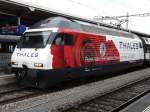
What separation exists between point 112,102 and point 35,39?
192 inches

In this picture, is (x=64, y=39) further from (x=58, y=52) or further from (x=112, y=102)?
(x=112, y=102)

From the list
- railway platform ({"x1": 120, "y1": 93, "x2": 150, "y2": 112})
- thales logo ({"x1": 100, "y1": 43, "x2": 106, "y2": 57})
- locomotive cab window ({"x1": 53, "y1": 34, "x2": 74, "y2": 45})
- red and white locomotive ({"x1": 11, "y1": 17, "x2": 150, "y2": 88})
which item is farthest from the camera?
thales logo ({"x1": 100, "y1": 43, "x2": 106, "y2": 57})

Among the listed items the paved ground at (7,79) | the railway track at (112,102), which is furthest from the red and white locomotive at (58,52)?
the railway track at (112,102)

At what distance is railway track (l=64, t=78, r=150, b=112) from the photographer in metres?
10.0

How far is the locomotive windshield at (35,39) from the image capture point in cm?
1377

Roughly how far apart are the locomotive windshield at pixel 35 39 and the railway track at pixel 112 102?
3633 millimetres

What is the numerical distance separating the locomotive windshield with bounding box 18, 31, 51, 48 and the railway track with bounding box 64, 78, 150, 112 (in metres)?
3.63

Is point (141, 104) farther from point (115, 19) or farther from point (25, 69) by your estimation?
point (115, 19)

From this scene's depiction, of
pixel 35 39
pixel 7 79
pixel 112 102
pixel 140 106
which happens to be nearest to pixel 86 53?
pixel 35 39

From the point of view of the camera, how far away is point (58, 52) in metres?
13.8

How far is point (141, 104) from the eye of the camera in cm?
1092

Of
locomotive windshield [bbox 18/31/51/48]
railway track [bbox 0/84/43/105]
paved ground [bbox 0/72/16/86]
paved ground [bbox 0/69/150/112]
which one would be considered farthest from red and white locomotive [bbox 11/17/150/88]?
paved ground [bbox 0/72/16/86]

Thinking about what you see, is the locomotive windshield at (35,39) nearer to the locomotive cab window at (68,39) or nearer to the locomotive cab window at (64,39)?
the locomotive cab window at (64,39)

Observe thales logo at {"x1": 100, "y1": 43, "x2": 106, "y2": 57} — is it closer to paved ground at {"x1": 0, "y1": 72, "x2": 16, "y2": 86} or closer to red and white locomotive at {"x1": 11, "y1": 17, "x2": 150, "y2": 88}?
red and white locomotive at {"x1": 11, "y1": 17, "x2": 150, "y2": 88}
